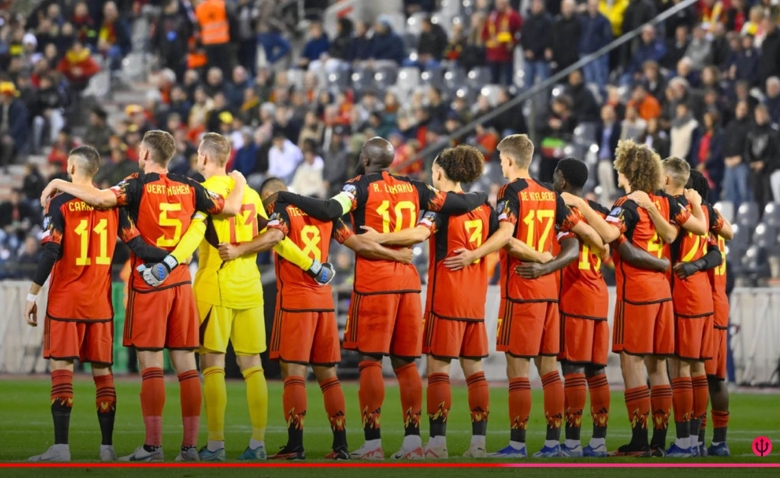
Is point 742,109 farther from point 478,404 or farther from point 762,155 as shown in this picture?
point 478,404

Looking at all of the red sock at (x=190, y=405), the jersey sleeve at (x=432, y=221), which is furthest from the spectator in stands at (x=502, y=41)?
the red sock at (x=190, y=405)

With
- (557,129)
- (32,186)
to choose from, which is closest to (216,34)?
(32,186)

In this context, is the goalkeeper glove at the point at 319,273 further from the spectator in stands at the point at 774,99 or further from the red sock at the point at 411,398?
the spectator in stands at the point at 774,99

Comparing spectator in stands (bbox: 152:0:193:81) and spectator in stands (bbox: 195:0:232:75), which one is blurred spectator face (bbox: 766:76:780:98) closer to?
spectator in stands (bbox: 195:0:232:75)

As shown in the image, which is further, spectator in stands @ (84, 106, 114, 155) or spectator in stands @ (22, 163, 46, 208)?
spectator in stands @ (84, 106, 114, 155)

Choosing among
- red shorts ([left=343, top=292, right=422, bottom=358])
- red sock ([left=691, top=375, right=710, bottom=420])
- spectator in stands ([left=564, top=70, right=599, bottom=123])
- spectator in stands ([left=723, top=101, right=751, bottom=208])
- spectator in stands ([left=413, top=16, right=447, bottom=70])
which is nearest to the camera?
red shorts ([left=343, top=292, right=422, bottom=358])

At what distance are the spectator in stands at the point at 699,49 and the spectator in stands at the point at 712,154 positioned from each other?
1962 mm

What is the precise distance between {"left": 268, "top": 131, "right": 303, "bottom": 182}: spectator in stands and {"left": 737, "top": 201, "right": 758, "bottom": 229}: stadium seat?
7.16 metres

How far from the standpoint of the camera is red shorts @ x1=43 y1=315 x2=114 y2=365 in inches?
364

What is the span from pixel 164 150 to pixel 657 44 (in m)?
13.3

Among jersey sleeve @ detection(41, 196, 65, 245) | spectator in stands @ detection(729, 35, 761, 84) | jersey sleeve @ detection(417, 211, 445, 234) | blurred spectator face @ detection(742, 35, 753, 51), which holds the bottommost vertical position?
jersey sleeve @ detection(41, 196, 65, 245)

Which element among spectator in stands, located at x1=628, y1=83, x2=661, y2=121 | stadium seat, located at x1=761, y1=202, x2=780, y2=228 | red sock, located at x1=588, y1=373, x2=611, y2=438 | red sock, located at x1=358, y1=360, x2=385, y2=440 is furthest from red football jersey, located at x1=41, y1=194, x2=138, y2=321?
spectator in stands, located at x1=628, y1=83, x2=661, y2=121

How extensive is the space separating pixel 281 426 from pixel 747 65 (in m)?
10.8

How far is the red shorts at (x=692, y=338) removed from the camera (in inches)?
397
